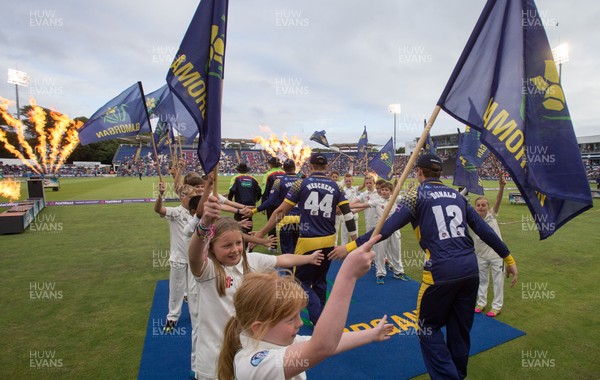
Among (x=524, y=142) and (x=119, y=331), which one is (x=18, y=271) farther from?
(x=524, y=142)

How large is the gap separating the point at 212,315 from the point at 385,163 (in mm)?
11229

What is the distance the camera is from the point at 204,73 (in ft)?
10.5

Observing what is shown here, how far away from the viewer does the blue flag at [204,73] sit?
10.1 feet

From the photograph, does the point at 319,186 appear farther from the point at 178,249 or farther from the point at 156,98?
the point at 156,98

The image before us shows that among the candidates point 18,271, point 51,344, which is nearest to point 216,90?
point 51,344

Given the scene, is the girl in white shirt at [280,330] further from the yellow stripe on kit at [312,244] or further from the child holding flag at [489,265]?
A: the child holding flag at [489,265]

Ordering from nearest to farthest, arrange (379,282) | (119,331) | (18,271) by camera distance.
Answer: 1. (119,331)
2. (379,282)
3. (18,271)

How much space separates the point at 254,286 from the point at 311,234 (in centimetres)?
374

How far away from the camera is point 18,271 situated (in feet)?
28.0

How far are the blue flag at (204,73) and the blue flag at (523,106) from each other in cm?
212

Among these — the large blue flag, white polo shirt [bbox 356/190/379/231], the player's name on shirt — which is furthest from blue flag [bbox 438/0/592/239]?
the large blue flag

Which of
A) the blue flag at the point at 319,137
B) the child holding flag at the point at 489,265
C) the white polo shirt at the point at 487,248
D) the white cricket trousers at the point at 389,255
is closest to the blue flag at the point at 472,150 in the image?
the child holding flag at the point at 489,265

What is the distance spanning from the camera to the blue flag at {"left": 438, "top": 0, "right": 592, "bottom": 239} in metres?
2.83

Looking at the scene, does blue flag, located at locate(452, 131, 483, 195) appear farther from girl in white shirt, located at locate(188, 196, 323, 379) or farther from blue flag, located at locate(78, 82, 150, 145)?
blue flag, located at locate(78, 82, 150, 145)
